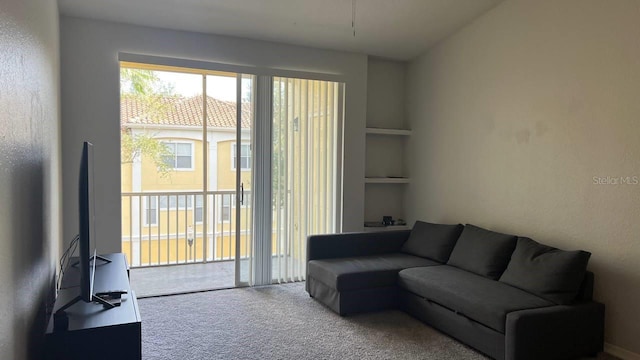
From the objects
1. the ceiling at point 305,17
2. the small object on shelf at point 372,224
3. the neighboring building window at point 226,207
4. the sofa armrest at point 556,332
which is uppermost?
the ceiling at point 305,17

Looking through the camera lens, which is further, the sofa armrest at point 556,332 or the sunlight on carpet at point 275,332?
the sunlight on carpet at point 275,332

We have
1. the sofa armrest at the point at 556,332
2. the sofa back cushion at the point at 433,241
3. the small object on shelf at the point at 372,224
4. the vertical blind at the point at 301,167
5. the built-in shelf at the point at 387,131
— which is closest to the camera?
the sofa armrest at the point at 556,332

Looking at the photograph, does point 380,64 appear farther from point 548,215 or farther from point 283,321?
point 283,321

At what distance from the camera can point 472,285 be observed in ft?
10.4

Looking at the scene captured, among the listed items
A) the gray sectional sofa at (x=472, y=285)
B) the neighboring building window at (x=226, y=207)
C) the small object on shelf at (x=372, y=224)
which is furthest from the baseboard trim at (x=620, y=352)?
the neighboring building window at (x=226, y=207)

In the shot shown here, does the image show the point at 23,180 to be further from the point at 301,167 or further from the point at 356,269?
the point at 301,167

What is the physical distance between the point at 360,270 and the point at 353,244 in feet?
1.88

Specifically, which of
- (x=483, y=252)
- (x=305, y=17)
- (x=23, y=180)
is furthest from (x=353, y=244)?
(x=23, y=180)

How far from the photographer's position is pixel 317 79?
4.51m

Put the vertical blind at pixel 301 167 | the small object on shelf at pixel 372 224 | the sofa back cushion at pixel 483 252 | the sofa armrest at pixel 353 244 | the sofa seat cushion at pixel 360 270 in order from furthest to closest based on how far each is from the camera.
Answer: the small object on shelf at pixel 372 224, the vertical blind at pixel 301 167, the sofa armrest at pixel 353 244, the sofa seat cushion at pixel 360 270, the sofa back cushion at pixel 483 252

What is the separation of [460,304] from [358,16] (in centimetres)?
258

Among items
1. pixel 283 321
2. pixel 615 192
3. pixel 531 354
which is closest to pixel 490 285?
pixel 531 354

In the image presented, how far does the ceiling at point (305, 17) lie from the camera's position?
361 cm

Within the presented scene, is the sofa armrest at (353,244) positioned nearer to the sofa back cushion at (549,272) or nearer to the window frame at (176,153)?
the sofa back cushion at (549,272)
